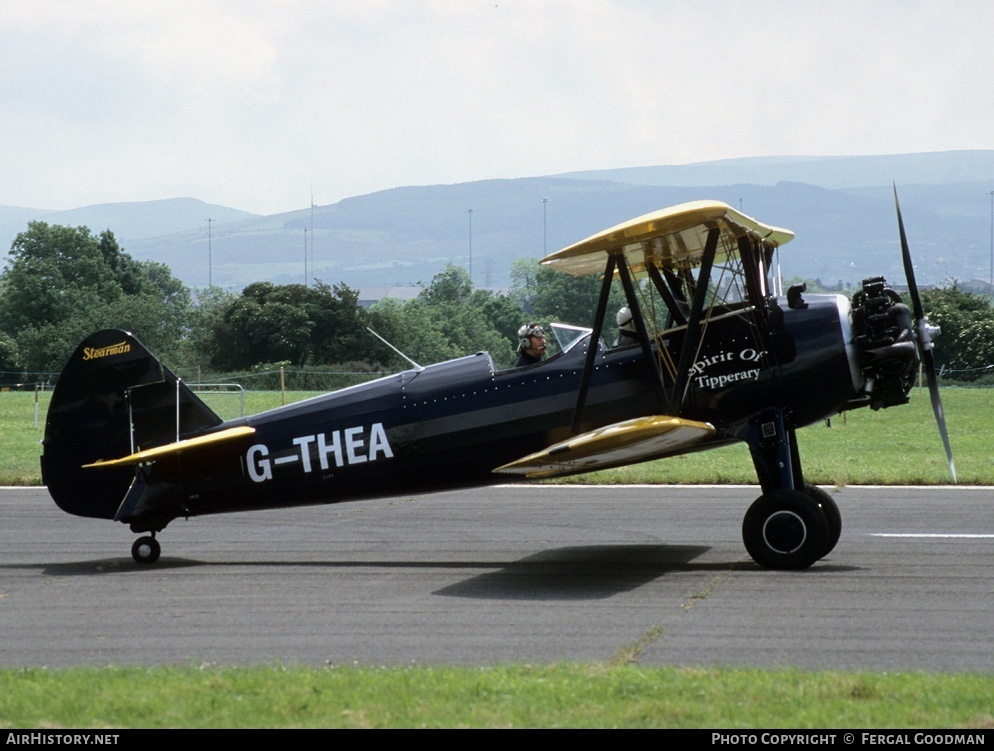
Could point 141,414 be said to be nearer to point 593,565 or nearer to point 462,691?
point 593,565

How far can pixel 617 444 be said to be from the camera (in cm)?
995

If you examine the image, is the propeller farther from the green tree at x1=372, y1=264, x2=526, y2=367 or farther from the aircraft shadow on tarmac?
the green tree at x1=372, y1=264, x2=526, y2=367

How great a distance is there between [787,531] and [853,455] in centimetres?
1243

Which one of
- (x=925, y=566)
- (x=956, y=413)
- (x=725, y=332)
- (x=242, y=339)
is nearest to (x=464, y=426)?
(x=725, y=332)

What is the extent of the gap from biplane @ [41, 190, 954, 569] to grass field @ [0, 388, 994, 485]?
633 centimetres

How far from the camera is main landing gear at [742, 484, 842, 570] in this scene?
10430mm

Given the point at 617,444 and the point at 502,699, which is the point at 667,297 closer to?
the point at 617,444

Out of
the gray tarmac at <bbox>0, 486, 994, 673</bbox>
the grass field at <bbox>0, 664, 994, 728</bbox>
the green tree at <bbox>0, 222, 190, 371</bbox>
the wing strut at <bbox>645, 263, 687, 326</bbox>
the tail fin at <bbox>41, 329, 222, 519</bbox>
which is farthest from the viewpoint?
the green tree at <bbox>0, 222, 190, 371</bbox>

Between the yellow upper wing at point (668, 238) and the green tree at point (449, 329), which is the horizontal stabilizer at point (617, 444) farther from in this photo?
the green tree at point (449, 329)

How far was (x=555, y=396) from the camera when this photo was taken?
444 inches

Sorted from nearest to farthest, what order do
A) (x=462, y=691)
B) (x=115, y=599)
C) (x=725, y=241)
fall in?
(x=462, y=691), (x=115, y=599), (x=725, y=241)

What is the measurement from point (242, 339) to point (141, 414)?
1717 inches

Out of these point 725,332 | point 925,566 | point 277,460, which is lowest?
point 925,566

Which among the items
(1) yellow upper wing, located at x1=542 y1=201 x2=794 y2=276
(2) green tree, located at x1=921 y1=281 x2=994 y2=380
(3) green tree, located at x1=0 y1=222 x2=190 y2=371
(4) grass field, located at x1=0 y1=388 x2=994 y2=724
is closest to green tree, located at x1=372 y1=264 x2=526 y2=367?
(3) green tree, located at x1=0 y1=222 x2=190 y2=371
